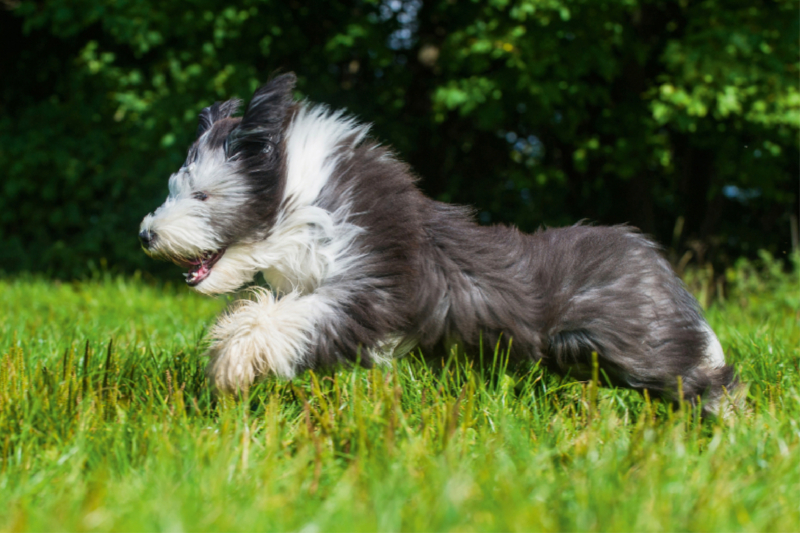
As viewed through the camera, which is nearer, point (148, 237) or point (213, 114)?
point (148, 237)

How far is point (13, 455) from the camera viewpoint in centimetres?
210

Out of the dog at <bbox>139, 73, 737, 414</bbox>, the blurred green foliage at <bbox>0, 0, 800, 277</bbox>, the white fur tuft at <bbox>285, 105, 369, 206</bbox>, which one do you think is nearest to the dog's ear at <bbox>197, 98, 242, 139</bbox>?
the dog at <bbox>139, 73, 737, 414</bbox>

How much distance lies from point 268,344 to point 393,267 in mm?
531

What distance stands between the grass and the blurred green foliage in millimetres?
4136

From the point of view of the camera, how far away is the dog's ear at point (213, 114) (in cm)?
318

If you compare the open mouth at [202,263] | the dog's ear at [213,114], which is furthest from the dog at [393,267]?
the dog's ear at [213,114]

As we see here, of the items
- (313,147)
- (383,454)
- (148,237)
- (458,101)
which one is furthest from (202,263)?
(458,101)

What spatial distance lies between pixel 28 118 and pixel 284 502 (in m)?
8.15

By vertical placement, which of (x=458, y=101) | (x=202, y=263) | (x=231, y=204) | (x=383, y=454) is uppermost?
(x=458, y=101)

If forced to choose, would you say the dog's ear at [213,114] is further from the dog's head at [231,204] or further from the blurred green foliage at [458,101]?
the blurred green foliage at [458,101]

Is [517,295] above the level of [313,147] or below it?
below

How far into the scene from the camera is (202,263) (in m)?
2.79

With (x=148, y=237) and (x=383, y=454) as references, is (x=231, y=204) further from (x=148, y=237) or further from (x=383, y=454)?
(x=383, y=454)

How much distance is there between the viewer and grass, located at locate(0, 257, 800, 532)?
1.64m
